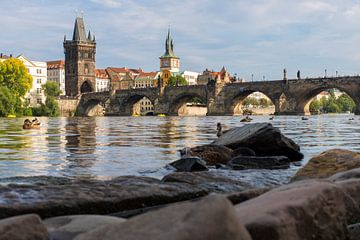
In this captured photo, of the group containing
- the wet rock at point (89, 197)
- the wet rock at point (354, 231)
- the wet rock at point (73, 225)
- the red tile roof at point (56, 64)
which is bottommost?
the wet rock at point (354, 231)

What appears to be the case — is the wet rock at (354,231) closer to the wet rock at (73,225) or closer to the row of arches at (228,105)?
the wet rock at (73,225)

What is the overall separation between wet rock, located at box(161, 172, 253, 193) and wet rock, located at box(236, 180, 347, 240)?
1997 millimetres

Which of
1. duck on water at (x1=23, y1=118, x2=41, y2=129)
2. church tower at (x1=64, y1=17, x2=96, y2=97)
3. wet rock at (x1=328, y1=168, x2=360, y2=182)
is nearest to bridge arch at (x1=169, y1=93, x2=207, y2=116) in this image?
church tower at (x1=64, y1=17, x2=96, y2=97)

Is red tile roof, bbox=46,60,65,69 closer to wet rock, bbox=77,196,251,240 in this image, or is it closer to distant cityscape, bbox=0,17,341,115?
distant cityscape, bbox=0,17,341,115

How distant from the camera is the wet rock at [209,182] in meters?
5.40

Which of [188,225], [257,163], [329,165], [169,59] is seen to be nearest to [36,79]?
[169,59]

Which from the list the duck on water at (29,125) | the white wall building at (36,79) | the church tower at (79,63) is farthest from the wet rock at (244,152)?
the church tower at (79,63)

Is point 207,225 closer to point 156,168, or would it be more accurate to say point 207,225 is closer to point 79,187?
point 79,187

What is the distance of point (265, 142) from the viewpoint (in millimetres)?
9891

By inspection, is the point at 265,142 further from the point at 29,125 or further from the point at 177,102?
A: the point at 177,102

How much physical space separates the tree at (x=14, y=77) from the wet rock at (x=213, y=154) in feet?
276

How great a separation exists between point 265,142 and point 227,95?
8475 centimetres

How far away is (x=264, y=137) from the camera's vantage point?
9.88m

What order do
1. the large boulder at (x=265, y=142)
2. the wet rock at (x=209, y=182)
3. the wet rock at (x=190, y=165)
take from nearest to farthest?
1. the wet rock at (x=209, y=182)
2. the wet rock at (x=190, y=165)
3. the large boulder at (x=265, y=142)
